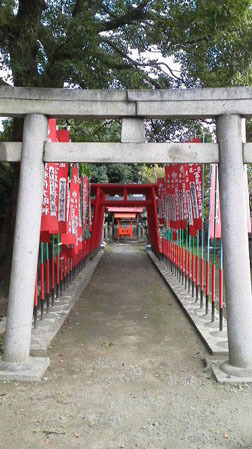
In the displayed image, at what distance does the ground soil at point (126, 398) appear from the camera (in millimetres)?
3412

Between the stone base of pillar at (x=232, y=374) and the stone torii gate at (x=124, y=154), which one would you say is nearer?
the stone base of pillar at (x=232, y=374)

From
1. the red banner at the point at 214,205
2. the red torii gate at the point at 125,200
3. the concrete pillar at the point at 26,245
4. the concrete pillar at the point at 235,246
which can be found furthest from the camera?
the red torii gate at the point at 125,200

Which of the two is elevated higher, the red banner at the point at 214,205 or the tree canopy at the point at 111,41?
the tree canopy at the point at 111,41

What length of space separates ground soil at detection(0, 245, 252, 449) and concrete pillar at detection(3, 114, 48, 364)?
1.58ft

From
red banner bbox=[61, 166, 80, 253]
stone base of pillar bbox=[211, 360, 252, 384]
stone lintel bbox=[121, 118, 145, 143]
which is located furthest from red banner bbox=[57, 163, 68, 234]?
stone base of pillar bbox=[211, 360, 252, 384]

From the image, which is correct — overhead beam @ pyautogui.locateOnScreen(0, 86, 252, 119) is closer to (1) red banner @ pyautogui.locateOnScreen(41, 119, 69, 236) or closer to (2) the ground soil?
(1) red banner @ pyautogui.locateOnScreen(41, 119, 69, 236)

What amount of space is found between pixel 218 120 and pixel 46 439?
12.9 feet

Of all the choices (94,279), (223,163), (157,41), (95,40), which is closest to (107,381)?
(223,163)

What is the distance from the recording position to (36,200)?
4906mm

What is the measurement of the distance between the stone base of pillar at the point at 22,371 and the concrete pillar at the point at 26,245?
0.06 meters

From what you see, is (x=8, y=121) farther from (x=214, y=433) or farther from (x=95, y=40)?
(x=214, y=433)

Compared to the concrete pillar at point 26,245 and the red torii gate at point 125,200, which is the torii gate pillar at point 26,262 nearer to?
the concrete pillar at point 26,245

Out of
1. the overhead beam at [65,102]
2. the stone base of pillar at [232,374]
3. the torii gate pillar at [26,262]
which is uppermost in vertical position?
the overhead beam at [65,102]

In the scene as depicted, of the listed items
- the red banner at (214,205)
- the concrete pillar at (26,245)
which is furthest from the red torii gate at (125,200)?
the concrete pillar at (26,245)
